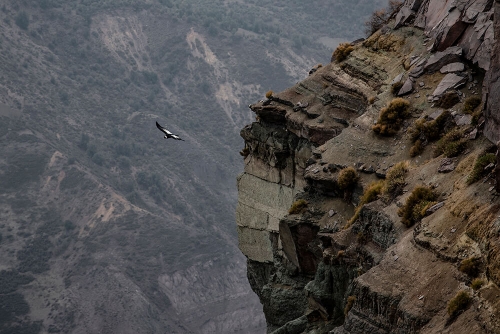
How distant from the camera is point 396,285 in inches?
1298

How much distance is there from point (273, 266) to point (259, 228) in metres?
2.94

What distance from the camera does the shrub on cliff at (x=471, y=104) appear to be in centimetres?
4125

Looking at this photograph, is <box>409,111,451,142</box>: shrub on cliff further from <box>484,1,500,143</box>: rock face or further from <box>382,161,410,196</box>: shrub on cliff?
<box>484,1,500,143</box>: rock face

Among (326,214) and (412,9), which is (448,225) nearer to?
(326,214)

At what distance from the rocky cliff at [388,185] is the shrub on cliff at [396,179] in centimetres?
8

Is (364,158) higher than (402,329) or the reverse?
higher

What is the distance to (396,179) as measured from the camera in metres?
40.4

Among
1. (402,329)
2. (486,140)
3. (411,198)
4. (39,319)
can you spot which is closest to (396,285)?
(402,329)

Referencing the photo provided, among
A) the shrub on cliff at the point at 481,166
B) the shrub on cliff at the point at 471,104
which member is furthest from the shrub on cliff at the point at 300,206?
the shrub on cliff at the point at 481,166

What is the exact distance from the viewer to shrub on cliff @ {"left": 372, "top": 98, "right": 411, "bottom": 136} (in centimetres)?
4553

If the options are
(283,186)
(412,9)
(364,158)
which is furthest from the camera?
(283,186)

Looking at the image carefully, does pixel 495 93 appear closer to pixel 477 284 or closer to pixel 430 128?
pixel 477 284

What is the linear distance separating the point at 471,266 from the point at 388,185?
1062cm

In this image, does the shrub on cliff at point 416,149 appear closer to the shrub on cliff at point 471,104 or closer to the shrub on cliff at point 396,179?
the shrub on cliff at point 396,179
